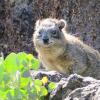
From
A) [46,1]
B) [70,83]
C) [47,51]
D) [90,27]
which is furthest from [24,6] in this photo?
[70,83]

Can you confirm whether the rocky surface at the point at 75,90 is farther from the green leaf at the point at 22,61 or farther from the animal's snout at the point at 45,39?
the animal's snout at the point at 45,39

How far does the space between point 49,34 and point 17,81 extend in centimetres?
444

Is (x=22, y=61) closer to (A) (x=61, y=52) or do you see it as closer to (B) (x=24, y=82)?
(B) (x=24, y=82)

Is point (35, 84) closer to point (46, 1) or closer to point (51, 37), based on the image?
point (51, 37)

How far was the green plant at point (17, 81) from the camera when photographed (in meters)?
3.53

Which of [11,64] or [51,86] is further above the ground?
[11,64]

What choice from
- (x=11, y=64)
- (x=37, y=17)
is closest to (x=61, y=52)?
(x=37, y=17)

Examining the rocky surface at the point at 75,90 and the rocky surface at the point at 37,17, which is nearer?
the rocky surface at the point at 75,90

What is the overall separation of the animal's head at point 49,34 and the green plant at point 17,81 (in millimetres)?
4104

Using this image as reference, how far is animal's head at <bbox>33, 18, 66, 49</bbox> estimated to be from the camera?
311 inches

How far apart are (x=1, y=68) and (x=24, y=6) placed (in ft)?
26.9

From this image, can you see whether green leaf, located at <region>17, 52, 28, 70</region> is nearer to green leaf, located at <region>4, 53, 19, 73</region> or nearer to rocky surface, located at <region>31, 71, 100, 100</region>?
green leaf, located at <region>4, 53, 19, 73</region>

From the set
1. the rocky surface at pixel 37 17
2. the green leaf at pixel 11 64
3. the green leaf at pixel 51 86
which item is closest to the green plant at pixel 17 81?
the green leaf at pixel 11 64

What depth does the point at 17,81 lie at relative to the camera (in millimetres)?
3551
